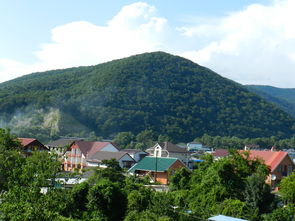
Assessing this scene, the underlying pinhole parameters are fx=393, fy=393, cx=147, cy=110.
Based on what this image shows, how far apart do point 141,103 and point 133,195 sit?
344 feet

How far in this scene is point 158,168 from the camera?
4366 centimetres

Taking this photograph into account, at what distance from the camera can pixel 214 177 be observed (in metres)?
28.2

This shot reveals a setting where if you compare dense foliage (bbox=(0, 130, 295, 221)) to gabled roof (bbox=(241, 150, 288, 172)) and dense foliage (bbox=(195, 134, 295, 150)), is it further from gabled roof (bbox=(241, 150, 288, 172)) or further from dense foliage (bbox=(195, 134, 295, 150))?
dense foliage (bbox=(195, 134, 295, 150))

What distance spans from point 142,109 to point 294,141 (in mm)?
47502

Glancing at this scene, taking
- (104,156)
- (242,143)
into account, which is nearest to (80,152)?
(104,156)

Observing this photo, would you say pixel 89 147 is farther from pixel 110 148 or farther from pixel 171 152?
pixel 171 152

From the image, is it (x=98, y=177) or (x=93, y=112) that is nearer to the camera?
(x=98, y=177)

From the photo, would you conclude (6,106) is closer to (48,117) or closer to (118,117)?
(48,117)

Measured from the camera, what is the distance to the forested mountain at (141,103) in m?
107

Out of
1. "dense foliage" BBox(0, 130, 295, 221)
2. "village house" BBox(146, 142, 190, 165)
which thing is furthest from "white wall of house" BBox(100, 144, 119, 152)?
"dense foliage" BBox(0, 130, 295, 221)

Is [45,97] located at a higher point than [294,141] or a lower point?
higher

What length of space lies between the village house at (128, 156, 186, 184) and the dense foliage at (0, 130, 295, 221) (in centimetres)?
1027

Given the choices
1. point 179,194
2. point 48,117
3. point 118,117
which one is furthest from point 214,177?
point 118,117

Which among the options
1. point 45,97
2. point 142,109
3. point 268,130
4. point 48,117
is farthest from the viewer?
point 268,130
